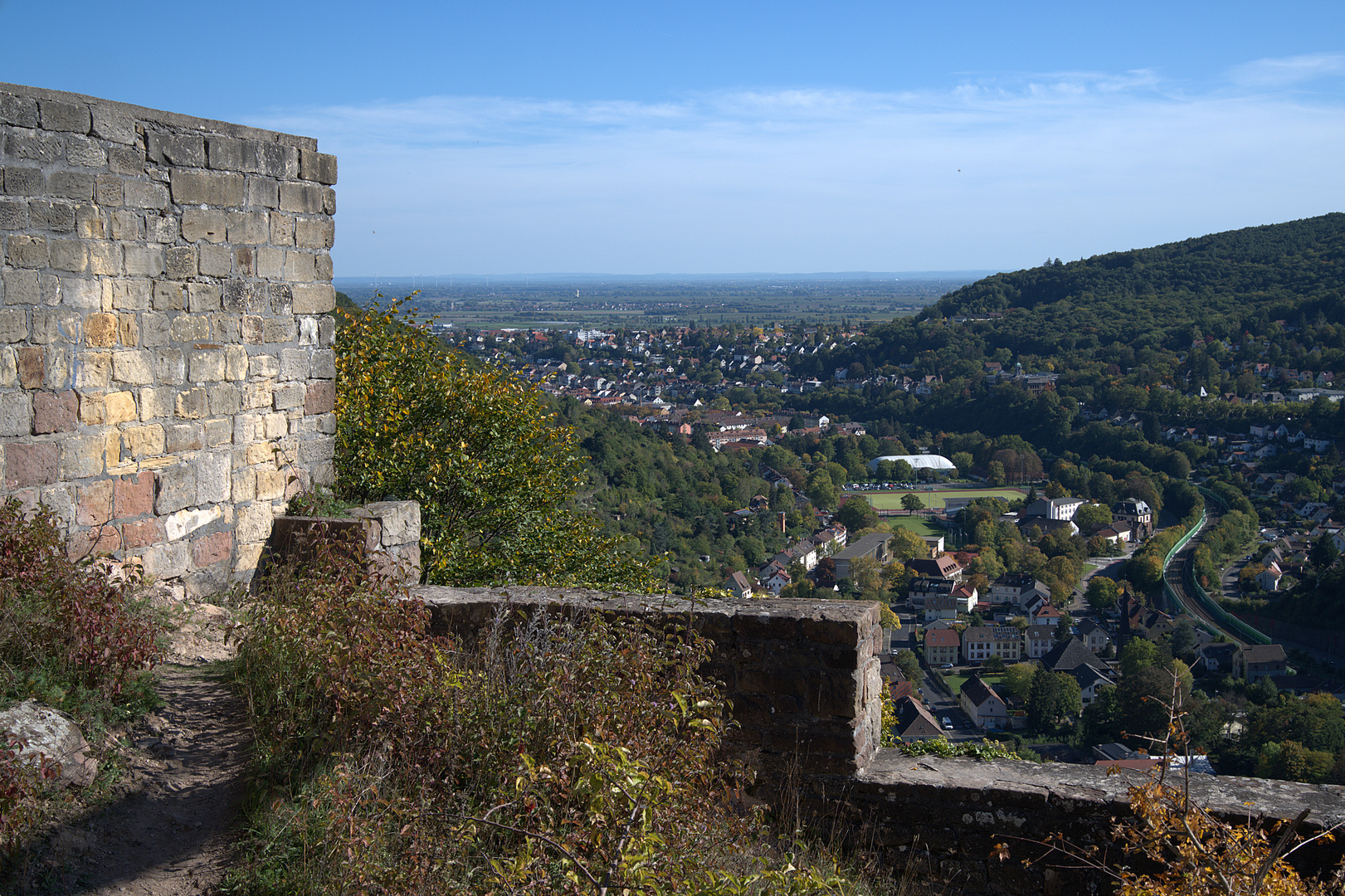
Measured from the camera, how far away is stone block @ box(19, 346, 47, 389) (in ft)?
13.7

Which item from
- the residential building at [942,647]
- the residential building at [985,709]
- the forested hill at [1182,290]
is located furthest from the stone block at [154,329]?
the forested hill at [1182,290]

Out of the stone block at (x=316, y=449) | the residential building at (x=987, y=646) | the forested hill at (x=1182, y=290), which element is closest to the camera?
the stone block at (x=316, y=449)

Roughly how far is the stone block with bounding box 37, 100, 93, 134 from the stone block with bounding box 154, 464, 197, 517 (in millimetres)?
1697

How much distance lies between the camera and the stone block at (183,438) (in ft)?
15.9

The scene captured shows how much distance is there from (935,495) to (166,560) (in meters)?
42.1

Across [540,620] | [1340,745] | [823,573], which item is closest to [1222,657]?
[1340,745]

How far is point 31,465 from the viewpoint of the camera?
4.21 metres

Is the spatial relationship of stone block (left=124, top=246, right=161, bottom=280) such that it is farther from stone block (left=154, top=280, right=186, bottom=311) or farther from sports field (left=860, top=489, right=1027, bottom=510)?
sports field (left=860, top=489, right=1027, bottom=510)

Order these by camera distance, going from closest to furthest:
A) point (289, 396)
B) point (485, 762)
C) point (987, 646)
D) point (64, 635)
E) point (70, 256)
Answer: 1. point (485, 762)
2. point (64, 635)
3. point (70, 256)
4. point (289, 396)
5. point (987, 646)

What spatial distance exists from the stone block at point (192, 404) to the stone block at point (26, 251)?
0.93 meters

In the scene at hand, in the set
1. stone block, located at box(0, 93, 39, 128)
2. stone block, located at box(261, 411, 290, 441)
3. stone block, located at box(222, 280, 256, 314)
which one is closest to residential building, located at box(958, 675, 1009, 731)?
stone block, located at box(261, 411, 290, 441)

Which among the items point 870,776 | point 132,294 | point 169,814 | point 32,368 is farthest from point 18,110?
point 870,776

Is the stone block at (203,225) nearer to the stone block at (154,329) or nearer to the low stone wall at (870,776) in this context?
the stone block at (154,329)

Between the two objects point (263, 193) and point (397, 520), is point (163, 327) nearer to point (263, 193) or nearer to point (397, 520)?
point (263, 193)
